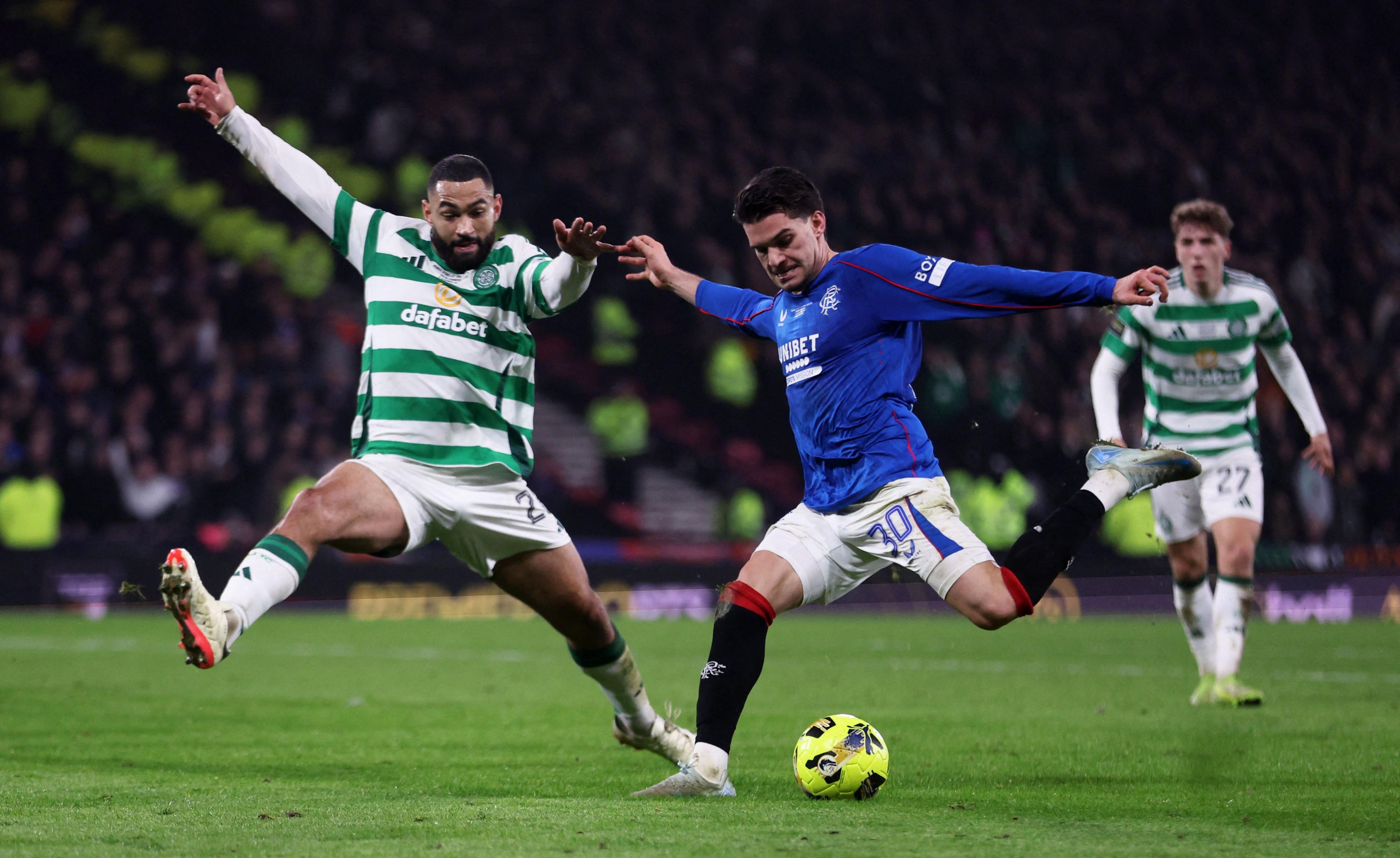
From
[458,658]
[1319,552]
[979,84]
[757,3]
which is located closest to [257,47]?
[757,3]

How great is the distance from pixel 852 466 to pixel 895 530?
27cm

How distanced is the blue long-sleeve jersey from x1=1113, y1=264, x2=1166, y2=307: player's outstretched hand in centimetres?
35

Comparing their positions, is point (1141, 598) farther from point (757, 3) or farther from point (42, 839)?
point (42, 839)

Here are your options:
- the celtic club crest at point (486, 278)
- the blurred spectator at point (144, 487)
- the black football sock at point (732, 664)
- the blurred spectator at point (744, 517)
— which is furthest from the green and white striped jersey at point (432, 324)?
the blurred spectator at point (744, 517)

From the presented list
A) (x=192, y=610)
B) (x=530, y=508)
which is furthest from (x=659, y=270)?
(x=192, y=610)

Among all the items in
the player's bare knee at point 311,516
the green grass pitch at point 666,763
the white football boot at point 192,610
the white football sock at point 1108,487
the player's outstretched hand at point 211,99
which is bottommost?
the green grass pitch at point 666,763

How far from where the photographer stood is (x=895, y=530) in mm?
4836

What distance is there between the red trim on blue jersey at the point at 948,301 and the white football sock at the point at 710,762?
157 cm

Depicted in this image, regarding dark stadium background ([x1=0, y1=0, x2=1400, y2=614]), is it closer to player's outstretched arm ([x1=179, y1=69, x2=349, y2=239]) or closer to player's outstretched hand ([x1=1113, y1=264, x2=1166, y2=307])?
player's outstretched hand ([x1=1113, y1=264, x2=1166, y2=307])

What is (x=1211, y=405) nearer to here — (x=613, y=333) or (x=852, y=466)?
(x=852, y=466)

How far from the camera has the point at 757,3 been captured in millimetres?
24469

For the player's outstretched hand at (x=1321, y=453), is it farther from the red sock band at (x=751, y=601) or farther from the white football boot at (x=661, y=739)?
the white football boot at (x=661, y=739)

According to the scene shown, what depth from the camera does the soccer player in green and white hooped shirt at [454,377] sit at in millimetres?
A: 4816

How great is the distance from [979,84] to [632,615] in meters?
11.3
